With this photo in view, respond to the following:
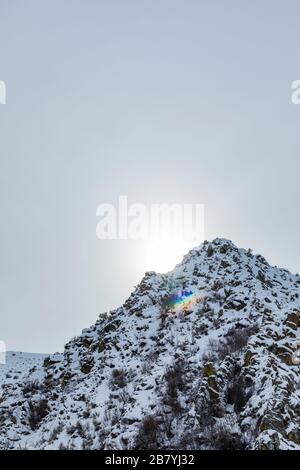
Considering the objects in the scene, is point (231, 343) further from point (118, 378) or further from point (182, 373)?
point (118, 378)

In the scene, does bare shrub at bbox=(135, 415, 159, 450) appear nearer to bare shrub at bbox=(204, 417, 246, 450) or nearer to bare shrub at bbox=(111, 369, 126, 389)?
bare shrub at bbox=(204, 417, 246, 450)

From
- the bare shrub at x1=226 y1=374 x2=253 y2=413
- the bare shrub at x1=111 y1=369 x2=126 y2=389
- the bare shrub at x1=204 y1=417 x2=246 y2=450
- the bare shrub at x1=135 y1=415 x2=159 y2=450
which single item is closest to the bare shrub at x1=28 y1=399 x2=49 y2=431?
the bare shrub at x1=111 y1=369 x2=126 y2=389

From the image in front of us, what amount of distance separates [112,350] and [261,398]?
49.6 feet

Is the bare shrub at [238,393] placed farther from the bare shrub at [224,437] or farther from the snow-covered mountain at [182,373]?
the bare shrub at [224,437]

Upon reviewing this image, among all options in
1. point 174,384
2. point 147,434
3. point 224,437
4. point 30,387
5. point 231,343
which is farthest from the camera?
point 30,387

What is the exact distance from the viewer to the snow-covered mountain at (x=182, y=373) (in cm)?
2231

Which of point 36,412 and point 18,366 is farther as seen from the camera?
point 18,366

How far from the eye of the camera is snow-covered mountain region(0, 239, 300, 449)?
22312 mm

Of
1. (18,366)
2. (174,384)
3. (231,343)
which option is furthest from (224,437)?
(18,366)

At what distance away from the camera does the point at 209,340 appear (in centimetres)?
2981

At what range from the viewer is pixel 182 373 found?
89.8 ft

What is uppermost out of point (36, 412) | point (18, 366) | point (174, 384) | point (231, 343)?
point (231, 343)

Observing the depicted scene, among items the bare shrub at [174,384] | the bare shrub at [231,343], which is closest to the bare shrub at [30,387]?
the bare shrub at [174,384]

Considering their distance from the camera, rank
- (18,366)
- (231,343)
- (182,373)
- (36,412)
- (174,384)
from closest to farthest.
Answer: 1. (174,384)
2. (182,373)
3. (231,343)
4. (36,412)
5. (18,366)
